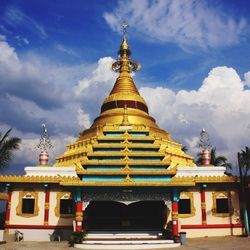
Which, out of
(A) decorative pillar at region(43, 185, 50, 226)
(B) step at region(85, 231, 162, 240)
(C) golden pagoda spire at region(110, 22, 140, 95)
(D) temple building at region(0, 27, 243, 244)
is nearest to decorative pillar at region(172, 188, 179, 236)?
(D) temple building at region(0, 27, 243, 244)

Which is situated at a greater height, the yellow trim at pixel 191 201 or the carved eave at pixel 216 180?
the carved eave at pixel 216 180

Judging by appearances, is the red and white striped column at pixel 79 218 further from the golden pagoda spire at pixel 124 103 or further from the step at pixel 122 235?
the golden pagoda spire at pixel 124 103

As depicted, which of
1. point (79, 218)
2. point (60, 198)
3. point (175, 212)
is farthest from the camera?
point (60, 198)

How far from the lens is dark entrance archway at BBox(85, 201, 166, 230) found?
94.3 feet

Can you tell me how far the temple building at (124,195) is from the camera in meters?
25.2

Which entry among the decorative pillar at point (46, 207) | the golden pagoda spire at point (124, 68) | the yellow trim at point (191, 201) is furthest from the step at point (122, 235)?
the golden pagoda spire at point (124, 68)

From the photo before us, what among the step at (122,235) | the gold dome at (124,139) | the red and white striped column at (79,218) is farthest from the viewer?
the gold dome at (124,139)

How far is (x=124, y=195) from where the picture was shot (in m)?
25.3

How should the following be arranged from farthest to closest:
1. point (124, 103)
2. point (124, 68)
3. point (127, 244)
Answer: point (124, 68) → point (124, 103) → point (127, 244)

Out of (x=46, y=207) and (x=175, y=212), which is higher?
(x=46, y=207)

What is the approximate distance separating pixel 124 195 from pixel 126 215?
13.7 feet

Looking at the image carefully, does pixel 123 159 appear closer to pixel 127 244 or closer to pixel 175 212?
pixel 175 212

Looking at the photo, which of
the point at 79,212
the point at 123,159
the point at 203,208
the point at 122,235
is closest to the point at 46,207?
the point at 79,212

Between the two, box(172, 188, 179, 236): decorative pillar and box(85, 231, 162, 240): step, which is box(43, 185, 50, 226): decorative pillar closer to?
box(85, 231, 162, 240): step
